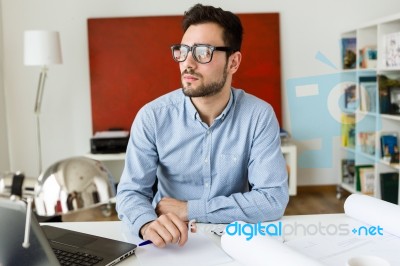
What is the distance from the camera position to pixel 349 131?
395 centimetres

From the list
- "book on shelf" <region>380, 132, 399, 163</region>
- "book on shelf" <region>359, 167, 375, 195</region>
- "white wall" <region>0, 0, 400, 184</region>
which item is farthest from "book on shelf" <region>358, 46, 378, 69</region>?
"book on shelf" <region>359, 167, 375, 195</region>

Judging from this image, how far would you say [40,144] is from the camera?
3953mm

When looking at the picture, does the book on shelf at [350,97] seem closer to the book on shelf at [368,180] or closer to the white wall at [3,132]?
the book on shelf at [368,180]

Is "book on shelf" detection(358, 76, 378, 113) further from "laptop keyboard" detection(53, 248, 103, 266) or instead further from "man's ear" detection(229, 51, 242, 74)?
"laptop keyboard" detection(53, 248, 103, 266)

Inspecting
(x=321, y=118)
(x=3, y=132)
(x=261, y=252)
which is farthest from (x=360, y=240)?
(x=3, y=132)

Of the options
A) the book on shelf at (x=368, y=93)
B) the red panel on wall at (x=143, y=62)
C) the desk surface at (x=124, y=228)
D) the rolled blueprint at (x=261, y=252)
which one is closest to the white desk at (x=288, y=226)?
the desk surface at (x=124, y=228)

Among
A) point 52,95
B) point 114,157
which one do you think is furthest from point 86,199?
point 52,95

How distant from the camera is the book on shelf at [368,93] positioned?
3.56 meters

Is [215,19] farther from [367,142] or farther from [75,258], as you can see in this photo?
[367,142]

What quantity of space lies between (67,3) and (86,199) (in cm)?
365

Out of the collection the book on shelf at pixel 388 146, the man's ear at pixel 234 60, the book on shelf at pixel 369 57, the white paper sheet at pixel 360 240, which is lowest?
the book on shelf at pixel 388 146

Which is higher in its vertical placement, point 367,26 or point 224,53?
point 367,26

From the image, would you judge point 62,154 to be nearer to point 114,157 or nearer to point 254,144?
point 114,157

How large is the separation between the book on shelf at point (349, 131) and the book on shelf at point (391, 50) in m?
0.76
